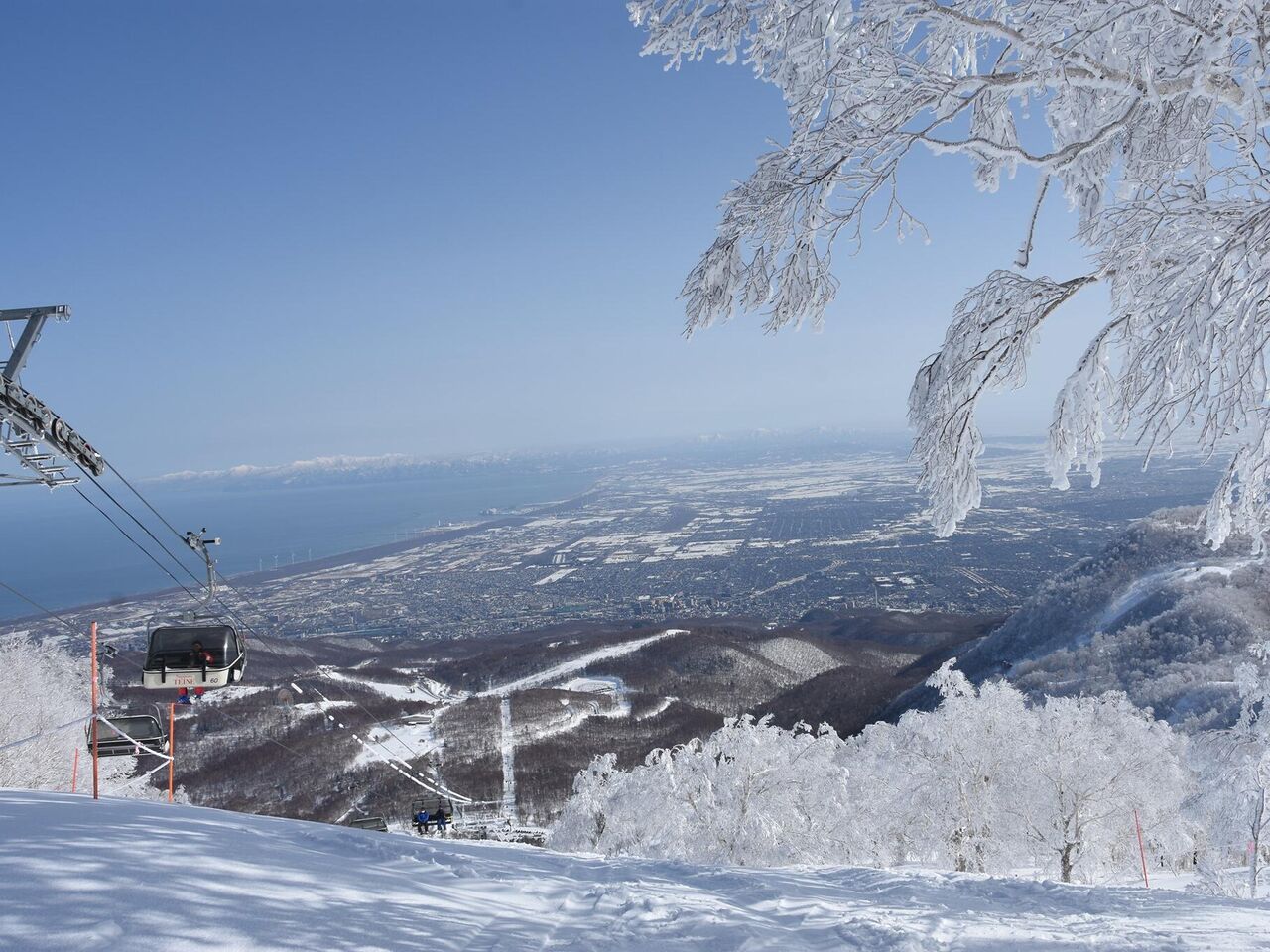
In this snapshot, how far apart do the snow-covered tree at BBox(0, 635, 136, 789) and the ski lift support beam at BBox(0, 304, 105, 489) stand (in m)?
13.5

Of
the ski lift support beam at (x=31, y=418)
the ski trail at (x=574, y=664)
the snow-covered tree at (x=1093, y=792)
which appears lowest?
the ski trail at (x=574, y=664)

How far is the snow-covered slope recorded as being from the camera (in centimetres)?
3497

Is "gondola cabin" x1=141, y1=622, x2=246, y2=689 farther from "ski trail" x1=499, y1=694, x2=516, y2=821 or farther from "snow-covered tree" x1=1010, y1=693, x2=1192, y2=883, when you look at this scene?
"ski trail" x1=499, y1=694, x2=516, y2=821

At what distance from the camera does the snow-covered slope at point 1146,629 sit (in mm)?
34969

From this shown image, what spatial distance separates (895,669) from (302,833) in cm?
6342

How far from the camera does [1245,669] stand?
10953 millimetres

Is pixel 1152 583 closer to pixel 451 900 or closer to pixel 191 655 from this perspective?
pixel 451 900

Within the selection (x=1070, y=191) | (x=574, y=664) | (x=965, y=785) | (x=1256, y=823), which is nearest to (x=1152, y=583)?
(x=965, y=785)

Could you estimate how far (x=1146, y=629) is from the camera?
43.2 meters

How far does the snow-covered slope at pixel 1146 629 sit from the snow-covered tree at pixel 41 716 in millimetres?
43450

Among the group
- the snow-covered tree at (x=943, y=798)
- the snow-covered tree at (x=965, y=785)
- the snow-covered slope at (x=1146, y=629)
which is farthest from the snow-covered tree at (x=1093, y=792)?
the snow-covered slope at (x=1146, y=629)

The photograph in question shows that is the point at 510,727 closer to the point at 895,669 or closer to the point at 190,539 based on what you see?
the point at 895,669

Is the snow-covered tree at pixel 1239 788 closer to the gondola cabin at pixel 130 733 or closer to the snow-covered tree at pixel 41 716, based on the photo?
the gondola cabin at pixel 130 733

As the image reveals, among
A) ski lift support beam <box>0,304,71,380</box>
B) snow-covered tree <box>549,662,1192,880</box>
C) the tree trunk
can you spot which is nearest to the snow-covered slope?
snow-covered tree <box>549,662,1192,880</box>
